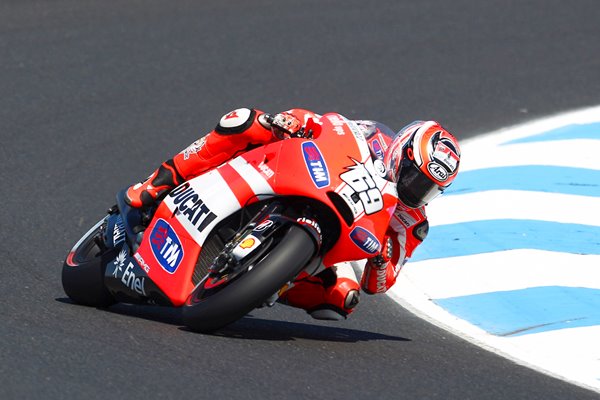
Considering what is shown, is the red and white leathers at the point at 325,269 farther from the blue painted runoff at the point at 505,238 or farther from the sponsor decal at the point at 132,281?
the blue painted runoff at the point at 505,238

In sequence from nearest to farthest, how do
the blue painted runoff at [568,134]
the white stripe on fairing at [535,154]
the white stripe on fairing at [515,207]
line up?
1. the white stripe on fairing at [515,207]
2. the white stripe on fairing at [535,154]
3. the blue painted runoff at [568,134]

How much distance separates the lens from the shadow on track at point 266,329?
18.8 feet

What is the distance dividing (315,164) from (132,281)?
3.49ft

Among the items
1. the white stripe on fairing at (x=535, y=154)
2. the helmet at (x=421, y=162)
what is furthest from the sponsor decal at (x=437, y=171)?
the white stripe on fairing at (x=535, y=154)

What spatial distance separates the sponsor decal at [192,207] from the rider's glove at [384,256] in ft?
2.71

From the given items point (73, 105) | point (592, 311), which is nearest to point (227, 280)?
point (592, 311)

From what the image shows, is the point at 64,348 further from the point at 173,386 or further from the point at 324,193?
the point at 324,193

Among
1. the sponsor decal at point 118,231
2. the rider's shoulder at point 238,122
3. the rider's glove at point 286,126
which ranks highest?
the rider's shoulder at point 238,122

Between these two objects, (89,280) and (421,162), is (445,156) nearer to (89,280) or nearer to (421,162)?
(421,162)

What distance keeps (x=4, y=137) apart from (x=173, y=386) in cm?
486

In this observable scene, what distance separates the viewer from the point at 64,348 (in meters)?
4.97

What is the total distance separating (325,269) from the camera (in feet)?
19.4

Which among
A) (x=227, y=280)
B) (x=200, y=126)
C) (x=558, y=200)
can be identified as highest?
(x=227, y=280)

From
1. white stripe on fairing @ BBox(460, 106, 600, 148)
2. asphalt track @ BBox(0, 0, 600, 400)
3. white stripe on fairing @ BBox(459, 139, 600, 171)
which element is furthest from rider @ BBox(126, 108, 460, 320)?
white stripe on fairing @ BBox(460, 106, 600, 148)
